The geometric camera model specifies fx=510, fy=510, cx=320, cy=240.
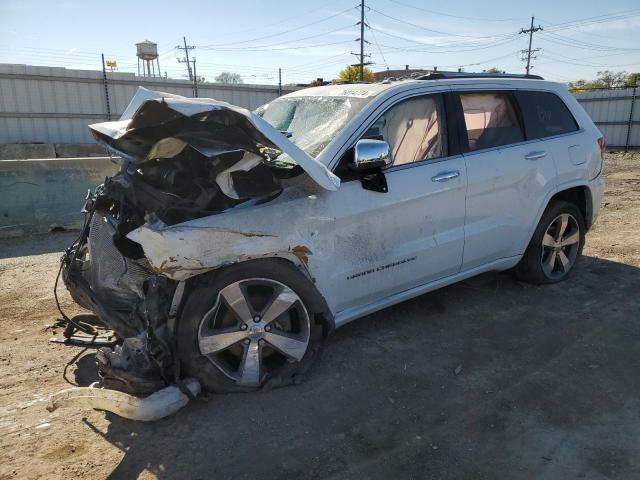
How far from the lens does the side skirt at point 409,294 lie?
3564 mm

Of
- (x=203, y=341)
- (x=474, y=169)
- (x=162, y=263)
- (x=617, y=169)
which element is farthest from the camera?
(x=617, y=169)

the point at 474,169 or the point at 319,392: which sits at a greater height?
the point at 474,169

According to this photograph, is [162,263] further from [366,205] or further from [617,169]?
[617,169]

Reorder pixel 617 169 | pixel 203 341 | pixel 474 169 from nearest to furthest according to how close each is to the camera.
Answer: pixel 203 341
pixel 474 169
pixel 617 169

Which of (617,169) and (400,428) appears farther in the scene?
(617,169)

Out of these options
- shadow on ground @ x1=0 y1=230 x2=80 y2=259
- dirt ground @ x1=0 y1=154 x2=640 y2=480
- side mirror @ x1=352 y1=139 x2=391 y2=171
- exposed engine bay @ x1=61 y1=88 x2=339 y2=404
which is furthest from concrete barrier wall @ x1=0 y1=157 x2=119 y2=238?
side mirror @ x1=352 y1=139 x2=391 y2=171

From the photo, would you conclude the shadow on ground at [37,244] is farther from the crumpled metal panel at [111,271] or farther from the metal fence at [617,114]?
the metal fence at [617,114]

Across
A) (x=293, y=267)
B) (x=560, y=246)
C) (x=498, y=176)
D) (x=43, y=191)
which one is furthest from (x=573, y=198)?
(x=43, y=191)

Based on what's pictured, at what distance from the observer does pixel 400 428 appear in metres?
2.91

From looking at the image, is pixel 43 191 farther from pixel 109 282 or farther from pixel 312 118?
pixel 312 118

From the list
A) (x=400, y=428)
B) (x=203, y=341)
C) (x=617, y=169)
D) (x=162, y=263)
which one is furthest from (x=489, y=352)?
(x=617, y=169)

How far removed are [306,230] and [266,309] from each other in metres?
0.55

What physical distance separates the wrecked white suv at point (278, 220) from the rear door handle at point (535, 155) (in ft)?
0.42

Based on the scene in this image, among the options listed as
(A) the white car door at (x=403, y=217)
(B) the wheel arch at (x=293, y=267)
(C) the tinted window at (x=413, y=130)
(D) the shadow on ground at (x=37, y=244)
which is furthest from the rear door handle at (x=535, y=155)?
(D) the shadow on ground at (x=37, y=244)
